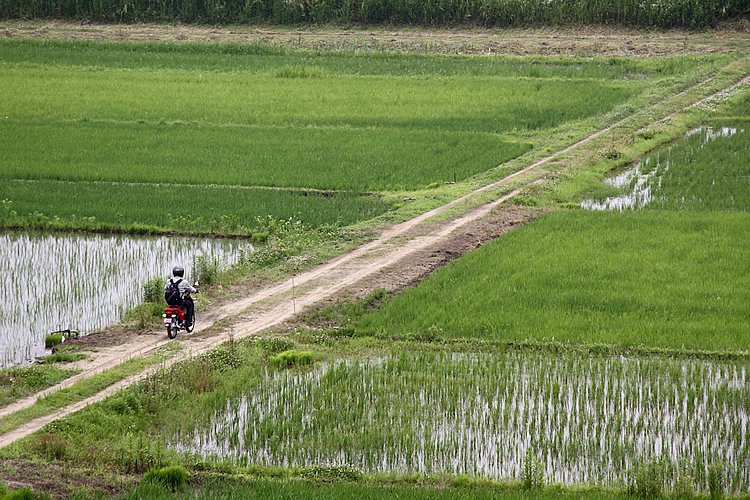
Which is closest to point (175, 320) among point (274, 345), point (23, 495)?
point (274, 345)

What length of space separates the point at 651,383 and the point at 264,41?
99.8 ft

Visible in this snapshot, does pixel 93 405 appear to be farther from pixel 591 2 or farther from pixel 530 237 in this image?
pixel 591 2

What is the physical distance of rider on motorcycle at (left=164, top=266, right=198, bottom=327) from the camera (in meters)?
11.5

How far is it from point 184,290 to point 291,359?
4.63 feet

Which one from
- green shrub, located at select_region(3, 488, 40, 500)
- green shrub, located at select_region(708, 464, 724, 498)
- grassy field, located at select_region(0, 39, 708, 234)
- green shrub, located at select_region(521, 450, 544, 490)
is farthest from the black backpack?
green shrub, located at select_region(708, 464, 724, 498)

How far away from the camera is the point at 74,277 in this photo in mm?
14414

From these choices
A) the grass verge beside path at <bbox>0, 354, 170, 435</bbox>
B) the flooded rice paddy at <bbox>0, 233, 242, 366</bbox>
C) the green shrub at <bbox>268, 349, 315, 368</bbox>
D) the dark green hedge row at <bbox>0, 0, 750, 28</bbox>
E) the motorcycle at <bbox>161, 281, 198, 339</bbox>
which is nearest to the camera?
the grass verge beside path at <bbox>0, 354, 170, 435</bbox>

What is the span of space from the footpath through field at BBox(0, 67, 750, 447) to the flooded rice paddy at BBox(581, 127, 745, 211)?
1.46 m

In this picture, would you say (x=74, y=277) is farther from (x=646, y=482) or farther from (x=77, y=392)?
(x=646, y=482)

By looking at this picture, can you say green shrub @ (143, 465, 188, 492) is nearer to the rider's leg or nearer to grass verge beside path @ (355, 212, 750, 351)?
the rider's leg

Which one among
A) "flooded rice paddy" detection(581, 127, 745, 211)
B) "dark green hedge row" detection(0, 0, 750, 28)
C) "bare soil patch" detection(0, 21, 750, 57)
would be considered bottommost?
"flooded rice paddy" detection(581, 127, 745, 211)

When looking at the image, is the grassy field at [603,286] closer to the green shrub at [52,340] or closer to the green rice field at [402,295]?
the green rice field at [402,295]

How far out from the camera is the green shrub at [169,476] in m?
8.20

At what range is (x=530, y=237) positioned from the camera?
15.4 metres
